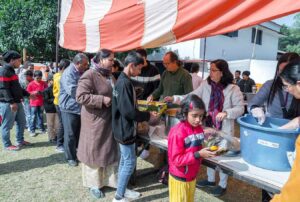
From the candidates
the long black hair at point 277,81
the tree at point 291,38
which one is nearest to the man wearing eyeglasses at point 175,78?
the long black hair at point 277,81

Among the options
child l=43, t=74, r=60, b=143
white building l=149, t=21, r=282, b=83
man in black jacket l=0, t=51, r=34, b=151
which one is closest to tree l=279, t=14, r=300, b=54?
white building l=149, t=21, r=282, b=83

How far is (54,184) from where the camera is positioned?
3.85 metres

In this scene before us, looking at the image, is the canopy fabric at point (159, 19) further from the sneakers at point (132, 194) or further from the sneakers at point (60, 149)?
the sneakers at point (60, 149)

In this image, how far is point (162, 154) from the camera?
14.9 feet

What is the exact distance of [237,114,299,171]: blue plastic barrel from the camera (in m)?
1.85

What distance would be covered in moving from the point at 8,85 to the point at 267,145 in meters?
4.40

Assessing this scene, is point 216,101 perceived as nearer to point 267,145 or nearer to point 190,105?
point 190,105

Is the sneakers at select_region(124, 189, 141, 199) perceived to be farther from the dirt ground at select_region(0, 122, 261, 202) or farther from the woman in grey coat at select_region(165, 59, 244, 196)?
the woman in grey coat at select_region(165, 59, 244, 196)

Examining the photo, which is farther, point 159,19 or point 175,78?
point 175,78

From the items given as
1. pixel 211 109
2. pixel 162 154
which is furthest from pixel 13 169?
pixel 211 109

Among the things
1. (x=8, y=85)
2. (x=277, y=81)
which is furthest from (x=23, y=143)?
(x=277, y=81)

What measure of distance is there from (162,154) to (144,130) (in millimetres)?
1349

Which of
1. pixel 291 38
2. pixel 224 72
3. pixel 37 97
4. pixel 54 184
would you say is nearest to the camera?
pixel 224 72

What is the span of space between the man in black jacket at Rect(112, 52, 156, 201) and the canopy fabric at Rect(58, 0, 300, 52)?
0.69 feet
